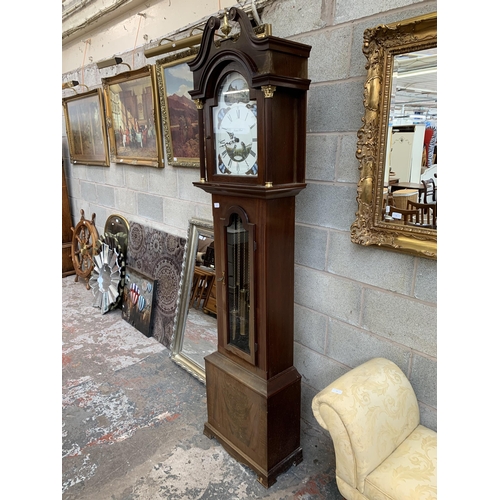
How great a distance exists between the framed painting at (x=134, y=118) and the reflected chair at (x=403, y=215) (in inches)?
64.6

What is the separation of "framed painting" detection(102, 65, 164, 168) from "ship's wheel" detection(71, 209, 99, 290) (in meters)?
0.83

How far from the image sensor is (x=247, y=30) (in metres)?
1.19

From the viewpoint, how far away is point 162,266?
266cm

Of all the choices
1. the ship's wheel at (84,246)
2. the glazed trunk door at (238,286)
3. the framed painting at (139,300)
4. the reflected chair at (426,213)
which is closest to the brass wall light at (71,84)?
the ship's wheel at (84,246)

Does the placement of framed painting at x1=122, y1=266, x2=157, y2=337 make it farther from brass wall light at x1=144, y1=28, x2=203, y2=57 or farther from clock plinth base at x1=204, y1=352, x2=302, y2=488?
brass wall light at x1=144, y1=28, x2=203, y2=57

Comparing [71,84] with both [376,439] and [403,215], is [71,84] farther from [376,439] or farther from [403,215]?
[376,439]

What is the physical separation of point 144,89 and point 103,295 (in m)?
1.64

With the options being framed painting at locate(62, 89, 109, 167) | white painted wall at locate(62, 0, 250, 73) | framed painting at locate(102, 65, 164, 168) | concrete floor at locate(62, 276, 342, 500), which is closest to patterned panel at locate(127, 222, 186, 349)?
concrete floor at locate(62, 276, 342, 500)

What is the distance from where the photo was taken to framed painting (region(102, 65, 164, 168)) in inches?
96.3

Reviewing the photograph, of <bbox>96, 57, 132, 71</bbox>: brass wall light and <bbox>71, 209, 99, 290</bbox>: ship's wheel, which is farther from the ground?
<bbox>96, 57, 132, 71</bbox>: brass wall light

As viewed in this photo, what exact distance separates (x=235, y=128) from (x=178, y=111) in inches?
42.5

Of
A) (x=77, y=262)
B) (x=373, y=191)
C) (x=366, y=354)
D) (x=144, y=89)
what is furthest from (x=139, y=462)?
(x=77, y=262)

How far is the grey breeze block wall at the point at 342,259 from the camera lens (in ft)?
4.36

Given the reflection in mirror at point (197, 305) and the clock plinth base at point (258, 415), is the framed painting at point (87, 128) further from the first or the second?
the clock plinth base at point (258, 415)
